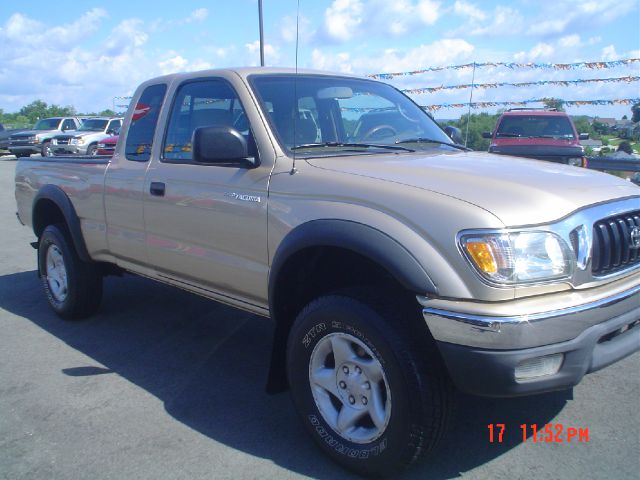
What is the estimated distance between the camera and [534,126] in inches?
510

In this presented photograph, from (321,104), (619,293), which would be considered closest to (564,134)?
(321,104)

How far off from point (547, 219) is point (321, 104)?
6.26 feet

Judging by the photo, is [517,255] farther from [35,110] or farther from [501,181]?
[35,110]

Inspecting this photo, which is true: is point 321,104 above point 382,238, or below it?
above

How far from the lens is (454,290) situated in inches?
96.4

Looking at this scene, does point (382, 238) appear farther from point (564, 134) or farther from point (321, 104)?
point (564, 134)

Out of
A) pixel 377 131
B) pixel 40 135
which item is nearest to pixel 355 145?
pixel 377 131

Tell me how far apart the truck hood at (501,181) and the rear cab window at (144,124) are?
1.57 m

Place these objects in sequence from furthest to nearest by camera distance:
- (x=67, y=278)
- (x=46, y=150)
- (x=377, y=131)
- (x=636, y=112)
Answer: (x=46, y=150), (x=636, y=112), (x=67, y=278), (x=377, y=131)

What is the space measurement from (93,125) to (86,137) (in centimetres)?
178

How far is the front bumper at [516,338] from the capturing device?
7.77 feet

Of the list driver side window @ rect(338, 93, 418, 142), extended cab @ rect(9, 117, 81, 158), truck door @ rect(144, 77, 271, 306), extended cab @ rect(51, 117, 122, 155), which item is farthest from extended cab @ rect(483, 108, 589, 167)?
extended cab @ rect(9, 117, 81, 158)

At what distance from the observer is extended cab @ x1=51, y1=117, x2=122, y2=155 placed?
72.4 ft
